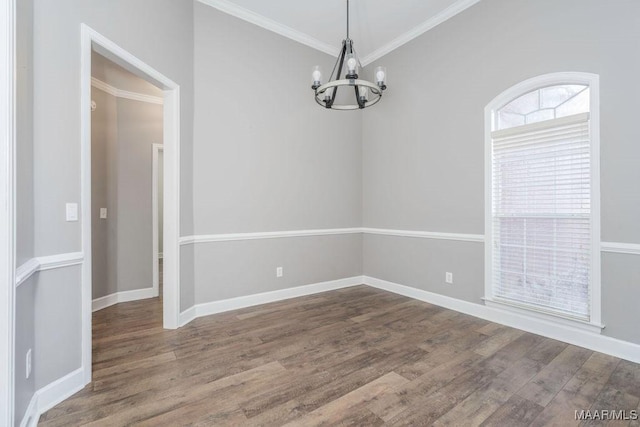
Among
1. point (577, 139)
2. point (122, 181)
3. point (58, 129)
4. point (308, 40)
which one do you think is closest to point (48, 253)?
point (58, 129)

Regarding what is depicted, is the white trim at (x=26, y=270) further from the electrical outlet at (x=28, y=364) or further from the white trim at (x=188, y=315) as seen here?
the white trim at (x=188, y=315)

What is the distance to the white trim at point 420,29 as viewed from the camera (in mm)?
3285

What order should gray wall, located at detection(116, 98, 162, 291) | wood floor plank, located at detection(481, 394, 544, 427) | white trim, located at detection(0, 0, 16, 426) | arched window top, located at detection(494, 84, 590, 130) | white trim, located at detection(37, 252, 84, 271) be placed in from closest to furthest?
white trim, located at detection(0, 0, 16, 426) → wood floor plank, located at detection(481, 394, 544, 427) → white trim, located at detection(37, 252, 84, 271) → arched window top, located at detection(494, 84, 590, 130) → gray wall, located at detection(116, 98, 162, 291)

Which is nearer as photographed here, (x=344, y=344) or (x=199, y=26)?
(x=344, y=344)

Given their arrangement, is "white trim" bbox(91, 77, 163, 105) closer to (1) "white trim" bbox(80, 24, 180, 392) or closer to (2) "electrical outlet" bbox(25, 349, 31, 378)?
(1) "white trim" bbox(80, 24, 180, 392)

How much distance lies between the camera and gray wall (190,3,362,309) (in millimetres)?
3240

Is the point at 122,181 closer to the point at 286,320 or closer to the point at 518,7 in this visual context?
the point at 286,320

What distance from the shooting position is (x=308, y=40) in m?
3.98

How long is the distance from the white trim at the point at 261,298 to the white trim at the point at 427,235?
81 cm

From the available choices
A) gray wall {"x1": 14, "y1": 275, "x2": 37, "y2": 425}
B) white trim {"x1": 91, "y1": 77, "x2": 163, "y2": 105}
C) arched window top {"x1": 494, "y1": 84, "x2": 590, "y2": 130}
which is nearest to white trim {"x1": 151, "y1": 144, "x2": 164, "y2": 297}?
white trim {"x1": 91, "y1": 77, "x2": 163, "y2": 105}

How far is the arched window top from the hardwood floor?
6.76 feet

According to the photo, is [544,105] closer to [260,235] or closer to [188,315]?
[260,235]

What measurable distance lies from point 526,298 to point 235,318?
2975mm

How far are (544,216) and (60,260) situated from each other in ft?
12.6
